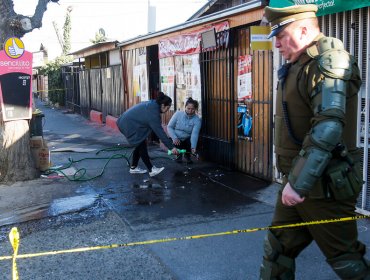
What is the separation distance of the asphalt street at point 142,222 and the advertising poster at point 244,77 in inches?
51.6

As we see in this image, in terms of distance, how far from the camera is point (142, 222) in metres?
5.22

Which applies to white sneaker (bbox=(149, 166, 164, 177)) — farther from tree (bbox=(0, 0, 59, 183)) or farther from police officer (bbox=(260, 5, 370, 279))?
police officer (bbox=(260, 5, 370, 279))

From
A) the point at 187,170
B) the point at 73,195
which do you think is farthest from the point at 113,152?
the point at 73,195

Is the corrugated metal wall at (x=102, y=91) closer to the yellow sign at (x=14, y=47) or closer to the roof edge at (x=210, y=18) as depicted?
the roof edge at (x=210, y=18)

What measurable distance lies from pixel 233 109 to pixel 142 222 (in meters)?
3.10

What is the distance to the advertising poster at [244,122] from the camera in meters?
7.21

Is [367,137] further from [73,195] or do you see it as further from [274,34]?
[73,195]

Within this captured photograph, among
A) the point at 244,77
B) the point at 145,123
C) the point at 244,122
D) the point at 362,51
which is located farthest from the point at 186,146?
the point at 362,51

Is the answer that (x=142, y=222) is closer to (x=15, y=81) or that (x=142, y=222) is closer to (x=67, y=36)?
(x=15, y=81)

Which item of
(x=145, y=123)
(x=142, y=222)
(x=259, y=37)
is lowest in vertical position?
(x=142, y=222)

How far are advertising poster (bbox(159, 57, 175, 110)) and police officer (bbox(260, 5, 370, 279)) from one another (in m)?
7.06

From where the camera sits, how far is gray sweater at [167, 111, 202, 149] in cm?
826

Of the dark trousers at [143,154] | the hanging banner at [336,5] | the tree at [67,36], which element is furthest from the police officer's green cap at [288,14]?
the tree at [67,36]

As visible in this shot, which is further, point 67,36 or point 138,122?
point 67,36
